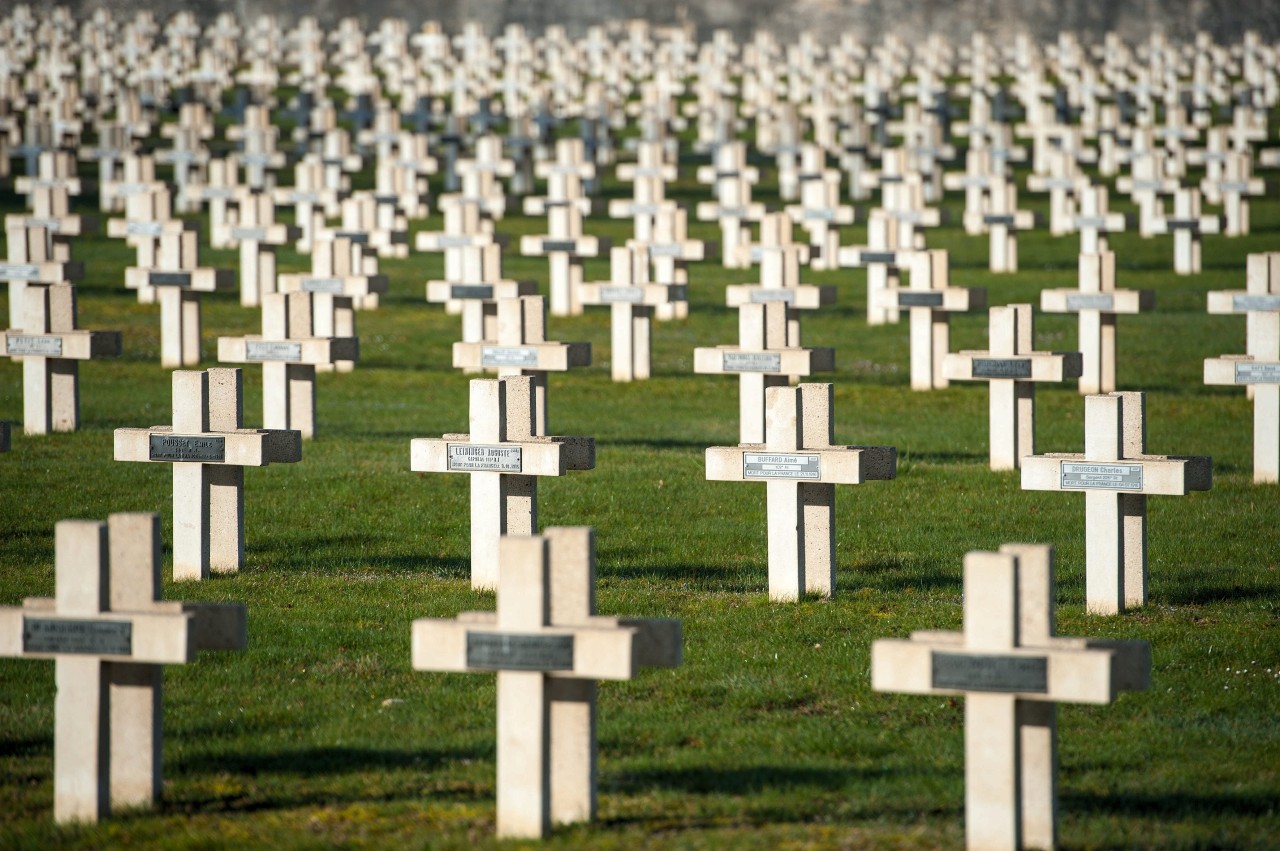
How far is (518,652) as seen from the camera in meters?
6.75

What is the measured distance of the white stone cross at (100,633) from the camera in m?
6.92

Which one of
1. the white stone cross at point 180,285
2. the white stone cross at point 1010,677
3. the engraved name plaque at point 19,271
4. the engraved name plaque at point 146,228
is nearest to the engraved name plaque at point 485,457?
the white stone cross at point 1010,677

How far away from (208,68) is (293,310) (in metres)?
39.3

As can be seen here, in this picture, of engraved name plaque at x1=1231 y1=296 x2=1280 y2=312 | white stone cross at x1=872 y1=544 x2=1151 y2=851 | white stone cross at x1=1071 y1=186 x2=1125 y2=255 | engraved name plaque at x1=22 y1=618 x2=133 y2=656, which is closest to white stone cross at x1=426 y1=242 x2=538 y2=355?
engraved name plaque at x1=1231 y1=296 x2=1280 y2=312

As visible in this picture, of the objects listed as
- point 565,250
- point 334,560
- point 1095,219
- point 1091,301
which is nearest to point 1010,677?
point 334,560

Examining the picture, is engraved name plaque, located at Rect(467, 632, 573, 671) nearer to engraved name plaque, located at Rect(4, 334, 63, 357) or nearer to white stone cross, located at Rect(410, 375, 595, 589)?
white stone cross, located at Rect(410, 375, 595, 589)

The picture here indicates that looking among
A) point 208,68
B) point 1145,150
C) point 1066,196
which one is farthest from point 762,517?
point 208,68

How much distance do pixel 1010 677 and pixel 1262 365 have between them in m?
8.68

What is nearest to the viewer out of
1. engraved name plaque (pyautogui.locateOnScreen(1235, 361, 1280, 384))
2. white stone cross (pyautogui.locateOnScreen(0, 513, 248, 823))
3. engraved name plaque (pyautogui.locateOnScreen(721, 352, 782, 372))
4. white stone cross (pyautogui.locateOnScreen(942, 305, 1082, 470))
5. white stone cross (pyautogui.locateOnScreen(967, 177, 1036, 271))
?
white stone cross (pyautogui.locateOnScreen(0, 513, 248, 823))

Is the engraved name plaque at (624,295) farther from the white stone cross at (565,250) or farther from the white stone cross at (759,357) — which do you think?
the white stone cross at (759,357)

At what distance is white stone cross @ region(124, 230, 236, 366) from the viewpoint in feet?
69.3

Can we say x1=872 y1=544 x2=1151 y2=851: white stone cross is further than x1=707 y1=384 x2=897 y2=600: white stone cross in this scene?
No

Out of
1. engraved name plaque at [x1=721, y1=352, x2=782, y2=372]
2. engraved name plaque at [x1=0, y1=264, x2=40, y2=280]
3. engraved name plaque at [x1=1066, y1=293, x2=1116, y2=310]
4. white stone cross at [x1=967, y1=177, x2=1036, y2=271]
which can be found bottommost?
engraved name plaque at [x1=721, y1=352, x2=782, y2=372]

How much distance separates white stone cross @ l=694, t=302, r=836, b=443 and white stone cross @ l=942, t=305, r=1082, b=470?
99 centimetres
